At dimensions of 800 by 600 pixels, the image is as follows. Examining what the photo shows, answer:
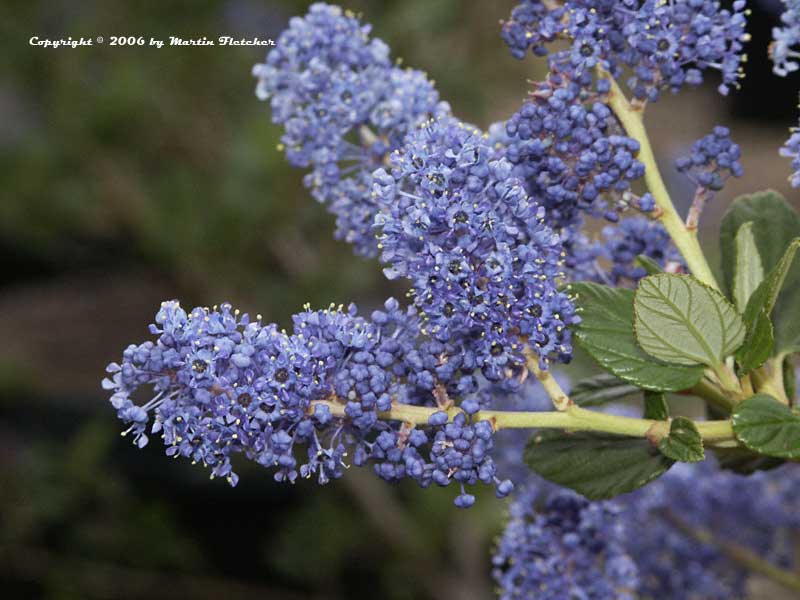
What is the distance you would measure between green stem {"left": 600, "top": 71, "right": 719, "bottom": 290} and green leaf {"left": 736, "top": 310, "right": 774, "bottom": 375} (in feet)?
0.39

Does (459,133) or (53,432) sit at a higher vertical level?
(53,432)

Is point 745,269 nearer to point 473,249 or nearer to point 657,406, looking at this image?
point 657,406

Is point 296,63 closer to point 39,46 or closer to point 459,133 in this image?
point 459,133

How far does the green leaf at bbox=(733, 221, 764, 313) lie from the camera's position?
1.28m

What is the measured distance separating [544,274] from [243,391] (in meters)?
0.39

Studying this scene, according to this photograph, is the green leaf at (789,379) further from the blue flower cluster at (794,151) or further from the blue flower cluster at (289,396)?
the blue flower cluster at (289,396)

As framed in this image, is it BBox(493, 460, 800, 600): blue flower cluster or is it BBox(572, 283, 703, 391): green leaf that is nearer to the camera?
BBox(572, 283, 703, 391): green leaf

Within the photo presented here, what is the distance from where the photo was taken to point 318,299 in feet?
15.2

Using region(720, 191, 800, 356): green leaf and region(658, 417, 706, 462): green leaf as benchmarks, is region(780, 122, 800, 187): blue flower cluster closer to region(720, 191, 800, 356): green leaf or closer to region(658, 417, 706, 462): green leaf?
region(720, 191, 800, 356): green leaf

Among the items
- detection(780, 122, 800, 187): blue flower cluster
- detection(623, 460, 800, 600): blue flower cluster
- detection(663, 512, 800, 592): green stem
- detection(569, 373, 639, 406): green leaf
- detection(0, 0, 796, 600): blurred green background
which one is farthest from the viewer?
detection(0, 0, 796, 600): blurred green background

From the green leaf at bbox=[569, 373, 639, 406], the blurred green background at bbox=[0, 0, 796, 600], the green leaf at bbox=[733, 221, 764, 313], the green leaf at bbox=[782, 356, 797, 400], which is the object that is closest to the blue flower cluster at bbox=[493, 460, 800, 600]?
the green leaf at bbox=[569, 373, 639, 406]

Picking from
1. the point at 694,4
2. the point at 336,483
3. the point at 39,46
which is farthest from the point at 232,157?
the point at 694,4

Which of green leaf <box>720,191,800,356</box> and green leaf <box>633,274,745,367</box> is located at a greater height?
green leaf <box>720,191,800,356</box>

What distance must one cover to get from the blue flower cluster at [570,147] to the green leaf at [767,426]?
34cm
